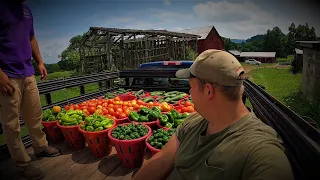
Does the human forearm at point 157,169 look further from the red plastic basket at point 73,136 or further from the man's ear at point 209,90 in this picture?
the red plastic basket at point 73,136

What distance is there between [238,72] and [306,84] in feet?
39.0

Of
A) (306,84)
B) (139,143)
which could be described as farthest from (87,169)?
(306,84)

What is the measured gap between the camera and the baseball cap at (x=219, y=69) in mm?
1490

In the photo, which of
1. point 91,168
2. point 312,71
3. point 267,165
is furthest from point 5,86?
point 312,71

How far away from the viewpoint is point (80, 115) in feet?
12.3

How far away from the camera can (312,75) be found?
9898 millimetres

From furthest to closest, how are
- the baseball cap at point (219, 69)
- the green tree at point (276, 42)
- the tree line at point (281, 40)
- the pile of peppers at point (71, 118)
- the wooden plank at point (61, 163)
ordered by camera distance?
the green tree at point (276, 42) → the tree line at point (281, 40) → the pile of peppers at point (71, 118) → the wooden plank at point (61, 163) → the baseball cap at point (219, 69)

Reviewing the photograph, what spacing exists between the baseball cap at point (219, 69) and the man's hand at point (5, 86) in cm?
234

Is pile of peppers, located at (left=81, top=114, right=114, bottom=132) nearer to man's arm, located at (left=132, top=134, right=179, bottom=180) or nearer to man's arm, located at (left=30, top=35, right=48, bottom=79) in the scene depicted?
man's arm, located at (left=30, top=35, right=48, bottom=79)

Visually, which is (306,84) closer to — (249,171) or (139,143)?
(139,143)

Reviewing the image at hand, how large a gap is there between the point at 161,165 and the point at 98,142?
1.44 metres

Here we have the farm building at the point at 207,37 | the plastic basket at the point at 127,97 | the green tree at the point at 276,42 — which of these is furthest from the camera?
the green tree at the point at 276,42

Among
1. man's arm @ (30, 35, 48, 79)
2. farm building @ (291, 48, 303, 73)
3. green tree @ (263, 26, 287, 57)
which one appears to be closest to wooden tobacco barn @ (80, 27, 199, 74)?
man's arm @ (30, 35, 48, 79)

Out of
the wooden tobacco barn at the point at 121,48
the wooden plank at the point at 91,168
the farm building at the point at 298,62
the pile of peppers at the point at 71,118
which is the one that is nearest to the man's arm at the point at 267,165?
the wooden plank at the point at 91,168
